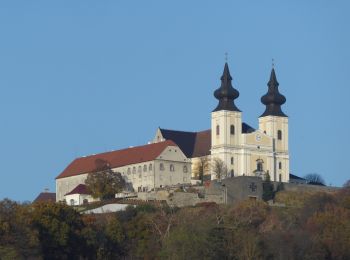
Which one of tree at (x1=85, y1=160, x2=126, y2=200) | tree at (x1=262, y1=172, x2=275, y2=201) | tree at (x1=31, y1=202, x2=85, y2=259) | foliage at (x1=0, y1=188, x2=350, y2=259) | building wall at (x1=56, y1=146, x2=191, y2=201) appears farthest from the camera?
building wall at (x1=56, y1=146, x2=191, y2=201)

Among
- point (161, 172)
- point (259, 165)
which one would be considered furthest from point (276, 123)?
point (161, 172)

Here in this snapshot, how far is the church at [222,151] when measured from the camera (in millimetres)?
109875

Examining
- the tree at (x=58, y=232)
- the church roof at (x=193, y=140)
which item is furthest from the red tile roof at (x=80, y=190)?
the tree at (x=58, y=232)

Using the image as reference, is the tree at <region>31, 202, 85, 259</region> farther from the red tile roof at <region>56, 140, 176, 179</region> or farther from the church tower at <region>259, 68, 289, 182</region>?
the church tower at <region>259, 68, 289, 182</region>

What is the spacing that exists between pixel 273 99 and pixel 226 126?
4.65 metres

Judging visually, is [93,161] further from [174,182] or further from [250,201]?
[250,201]

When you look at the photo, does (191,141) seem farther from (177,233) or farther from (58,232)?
(177,233)

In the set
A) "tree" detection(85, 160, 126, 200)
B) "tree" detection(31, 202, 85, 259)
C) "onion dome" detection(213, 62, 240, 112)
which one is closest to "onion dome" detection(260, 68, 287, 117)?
"onion dome" detection(213, 62, 240, 112)

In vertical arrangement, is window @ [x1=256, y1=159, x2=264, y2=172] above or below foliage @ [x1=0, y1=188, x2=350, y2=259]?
above

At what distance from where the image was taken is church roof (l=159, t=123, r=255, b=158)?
370 ft

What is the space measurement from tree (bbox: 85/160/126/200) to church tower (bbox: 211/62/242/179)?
640 centimetres

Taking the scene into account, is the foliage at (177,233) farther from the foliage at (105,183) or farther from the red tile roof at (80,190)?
the red tile roof at (80,190)

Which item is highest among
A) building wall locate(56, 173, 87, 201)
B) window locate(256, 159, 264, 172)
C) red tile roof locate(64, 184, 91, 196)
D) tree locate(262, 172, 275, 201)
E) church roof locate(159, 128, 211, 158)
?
church roof locate(159, 128, 211, 158)

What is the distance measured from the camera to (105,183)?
358 feet
